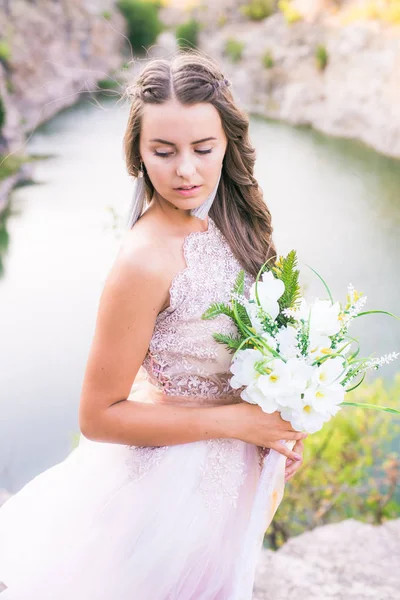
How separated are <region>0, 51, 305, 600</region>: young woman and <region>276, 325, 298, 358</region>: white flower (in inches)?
5.4

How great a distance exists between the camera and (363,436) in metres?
3.59

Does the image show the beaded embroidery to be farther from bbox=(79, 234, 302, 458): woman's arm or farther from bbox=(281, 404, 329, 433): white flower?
bbox=(281, 404, 329, 433): white flower

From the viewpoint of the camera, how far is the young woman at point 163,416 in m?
1.06

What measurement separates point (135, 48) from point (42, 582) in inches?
→ 175

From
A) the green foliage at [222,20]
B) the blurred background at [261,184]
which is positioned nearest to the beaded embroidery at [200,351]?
the blurred background at [261,184]

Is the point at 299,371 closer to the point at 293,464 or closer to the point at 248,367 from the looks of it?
the point at 248,367

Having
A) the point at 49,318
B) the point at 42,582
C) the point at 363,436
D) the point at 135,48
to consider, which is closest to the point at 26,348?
the point at 49,318

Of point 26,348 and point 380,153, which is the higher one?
point 380,153

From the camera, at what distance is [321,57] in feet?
14.7

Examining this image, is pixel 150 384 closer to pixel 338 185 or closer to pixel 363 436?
pixel 363 436

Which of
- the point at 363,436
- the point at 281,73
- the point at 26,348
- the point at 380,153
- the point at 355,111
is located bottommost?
the point at 363,436

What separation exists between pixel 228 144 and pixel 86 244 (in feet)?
9.68

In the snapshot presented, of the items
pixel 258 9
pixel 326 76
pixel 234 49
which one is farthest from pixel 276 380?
pixel 258 9

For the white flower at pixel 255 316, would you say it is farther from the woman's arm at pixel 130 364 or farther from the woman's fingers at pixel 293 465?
the woman's fingers at pixel 293 465
